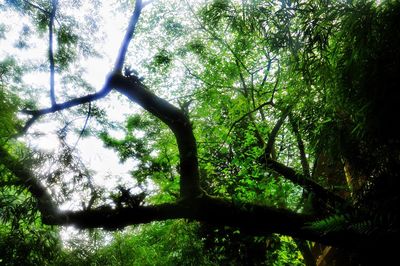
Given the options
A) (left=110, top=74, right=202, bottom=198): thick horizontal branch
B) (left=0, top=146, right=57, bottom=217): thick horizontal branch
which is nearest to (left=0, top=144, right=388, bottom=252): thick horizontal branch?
(left=0, top=146, right=57, bottom=217): thick horizontal branch

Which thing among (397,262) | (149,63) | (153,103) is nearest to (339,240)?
(397,262)

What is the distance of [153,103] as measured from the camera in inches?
145

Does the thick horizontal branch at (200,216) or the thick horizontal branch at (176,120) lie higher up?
the thick horizontal branch at (176,120)

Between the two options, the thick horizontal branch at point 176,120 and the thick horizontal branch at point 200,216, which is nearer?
the thick horizontal branch at point 200,216

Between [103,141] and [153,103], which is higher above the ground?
[103,141]

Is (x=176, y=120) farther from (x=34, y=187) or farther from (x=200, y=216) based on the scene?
(x=34, y=187)

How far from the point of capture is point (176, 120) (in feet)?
12.0

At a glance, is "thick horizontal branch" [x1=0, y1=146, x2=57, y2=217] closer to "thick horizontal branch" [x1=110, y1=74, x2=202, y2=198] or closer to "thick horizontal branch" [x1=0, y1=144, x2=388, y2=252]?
"thick horizontal branch" [x1=0, y1=144, x2=388, y2=252]

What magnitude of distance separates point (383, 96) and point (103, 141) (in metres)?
5.81

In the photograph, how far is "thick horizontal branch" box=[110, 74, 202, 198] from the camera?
3645mm

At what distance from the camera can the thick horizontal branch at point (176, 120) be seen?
3.64 meters

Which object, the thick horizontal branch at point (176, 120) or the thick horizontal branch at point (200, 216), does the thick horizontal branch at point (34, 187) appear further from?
the thick horizontal branch at point (176, 120)

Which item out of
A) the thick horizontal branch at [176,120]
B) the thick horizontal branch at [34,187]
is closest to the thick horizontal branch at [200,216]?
the thick horizontal branch at [34,187]

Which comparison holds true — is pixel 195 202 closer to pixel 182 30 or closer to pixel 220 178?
pixel 220 178
